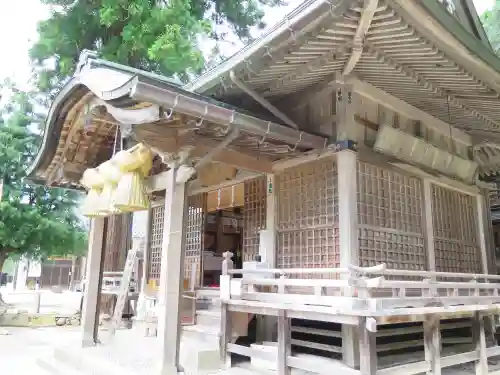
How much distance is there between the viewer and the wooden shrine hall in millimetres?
5355

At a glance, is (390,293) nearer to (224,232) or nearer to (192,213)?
(192,213)

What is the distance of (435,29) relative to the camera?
525 centimetres

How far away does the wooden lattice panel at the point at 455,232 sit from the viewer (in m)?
8.30

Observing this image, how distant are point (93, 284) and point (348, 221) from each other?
203 inches

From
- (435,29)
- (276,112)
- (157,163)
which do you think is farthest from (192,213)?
(435,29)

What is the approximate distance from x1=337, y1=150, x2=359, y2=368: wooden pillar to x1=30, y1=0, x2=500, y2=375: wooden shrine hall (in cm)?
3

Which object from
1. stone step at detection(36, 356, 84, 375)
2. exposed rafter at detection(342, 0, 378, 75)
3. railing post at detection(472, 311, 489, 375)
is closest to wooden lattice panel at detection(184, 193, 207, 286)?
stone step at detection(36, 356, 84, 375)

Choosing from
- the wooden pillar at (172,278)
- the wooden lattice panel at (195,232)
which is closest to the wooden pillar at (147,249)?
the wooden lattice panel at (195,232)

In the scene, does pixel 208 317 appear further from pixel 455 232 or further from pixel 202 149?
pixel 455 232

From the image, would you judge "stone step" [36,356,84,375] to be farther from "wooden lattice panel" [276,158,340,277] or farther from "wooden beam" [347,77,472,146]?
"wooden beam" [347,77,472,146]

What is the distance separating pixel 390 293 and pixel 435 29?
13.6ft

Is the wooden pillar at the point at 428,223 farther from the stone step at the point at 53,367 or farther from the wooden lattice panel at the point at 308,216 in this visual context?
the stone step at the point at 53,367

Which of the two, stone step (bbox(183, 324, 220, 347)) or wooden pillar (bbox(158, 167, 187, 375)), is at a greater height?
wooden pillar (bbox(158, 167, 187, 375))

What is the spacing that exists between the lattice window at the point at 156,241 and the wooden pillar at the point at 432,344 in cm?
693
